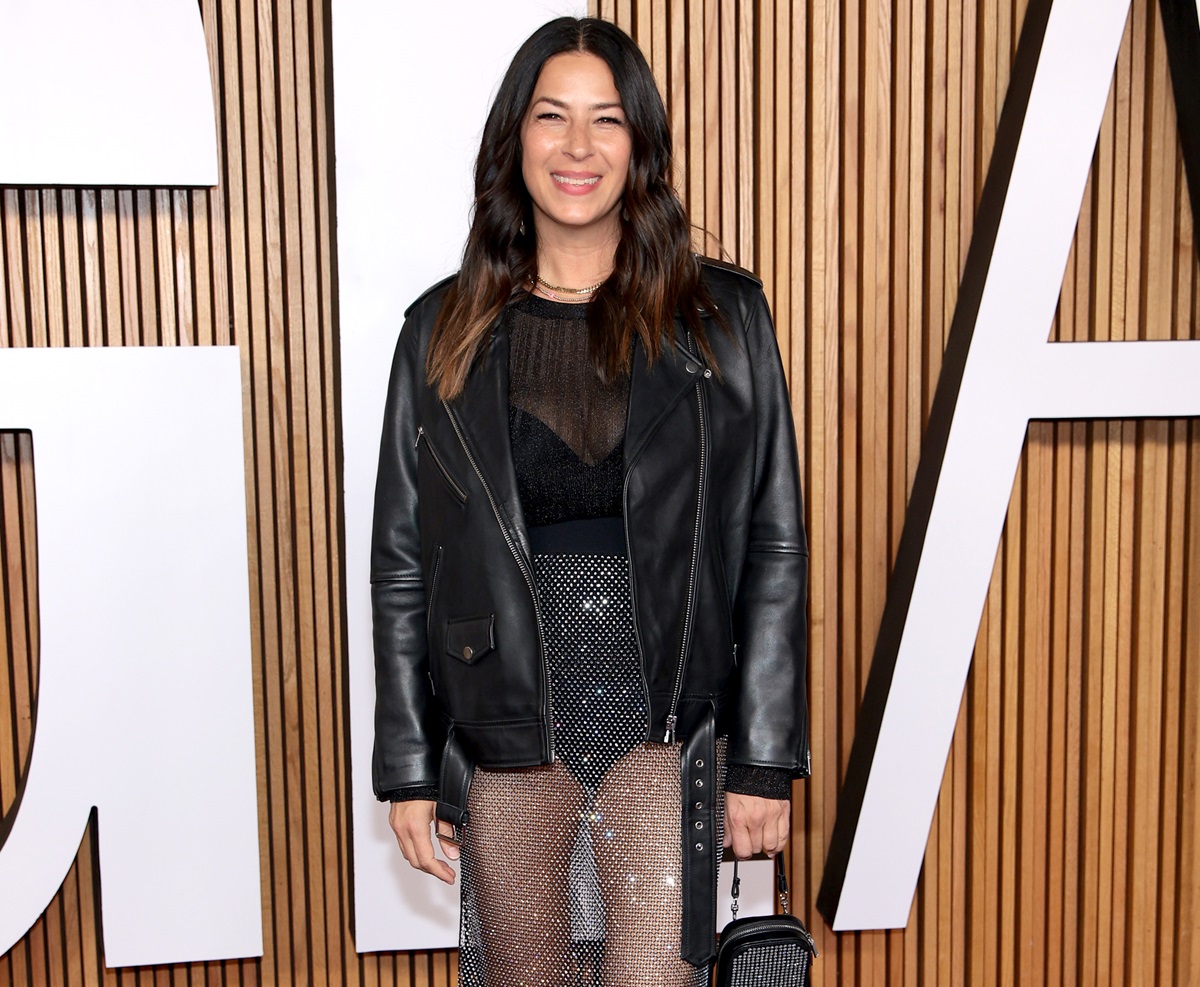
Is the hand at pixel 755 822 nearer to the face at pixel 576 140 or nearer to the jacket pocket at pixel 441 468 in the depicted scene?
the jacket pocket at pixel 441 468

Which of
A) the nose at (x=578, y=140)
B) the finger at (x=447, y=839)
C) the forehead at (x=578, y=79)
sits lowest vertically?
the finger at (x=447, y=839)

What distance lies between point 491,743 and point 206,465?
1.23m

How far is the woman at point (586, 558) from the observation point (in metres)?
1.87

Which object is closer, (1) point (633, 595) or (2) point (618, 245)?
(1) point (633, 595)

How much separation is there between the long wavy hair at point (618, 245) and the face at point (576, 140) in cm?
3

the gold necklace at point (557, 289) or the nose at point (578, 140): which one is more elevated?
the nose at point (578, 140)

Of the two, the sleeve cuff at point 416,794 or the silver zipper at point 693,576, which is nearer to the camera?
the silver zipper at point 693,576

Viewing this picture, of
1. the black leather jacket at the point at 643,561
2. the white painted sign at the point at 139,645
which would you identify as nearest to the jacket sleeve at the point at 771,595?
the black leather jacket at the point at 643,561

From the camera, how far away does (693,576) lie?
191cm

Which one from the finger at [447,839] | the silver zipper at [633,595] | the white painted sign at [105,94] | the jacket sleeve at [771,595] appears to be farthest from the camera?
the white painted sign at [105,94]

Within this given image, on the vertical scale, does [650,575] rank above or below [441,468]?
below

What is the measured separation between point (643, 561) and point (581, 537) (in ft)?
0.38

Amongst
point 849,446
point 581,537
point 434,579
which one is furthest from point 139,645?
point 849,446

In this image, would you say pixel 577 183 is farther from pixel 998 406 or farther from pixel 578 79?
pixel 998 406
